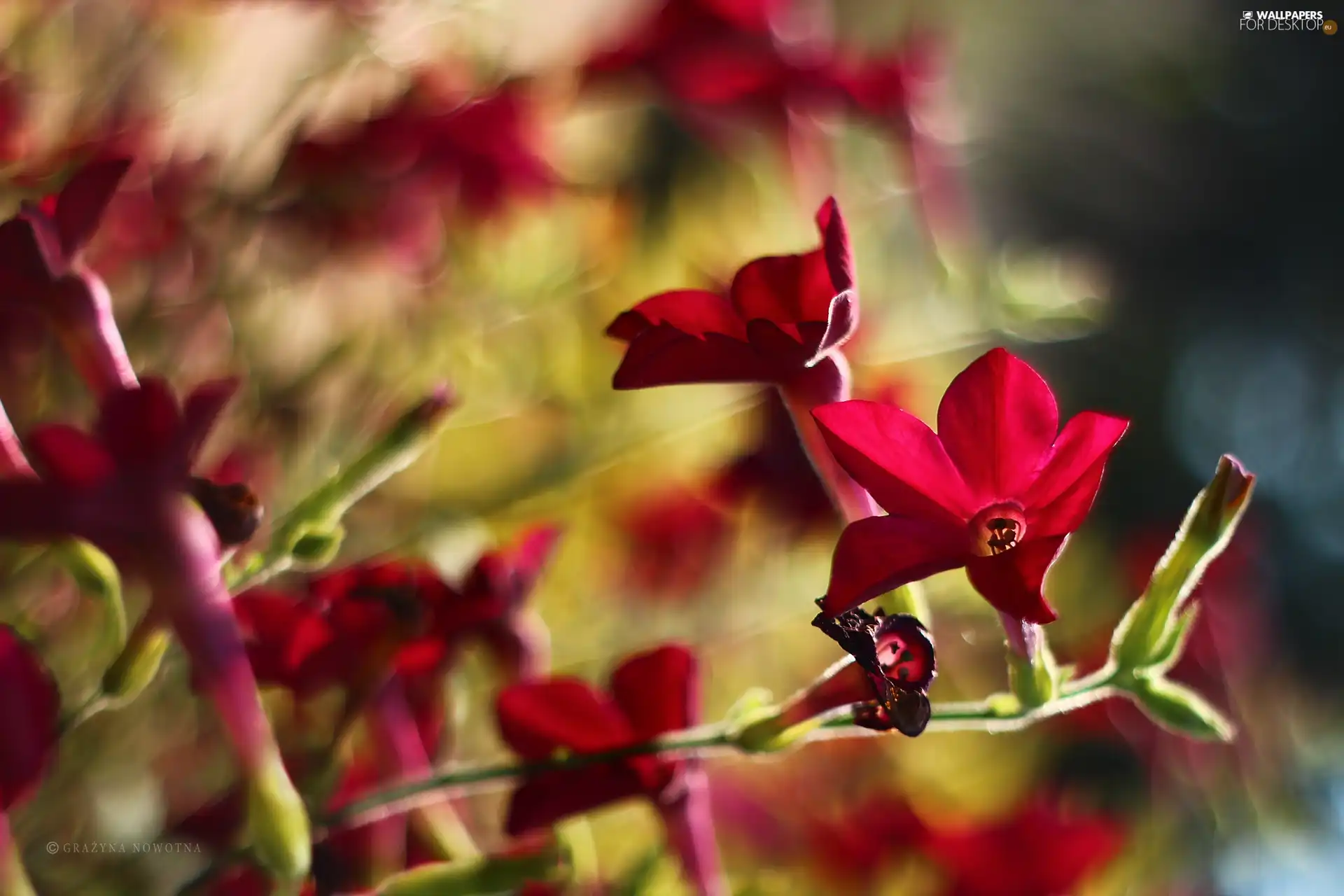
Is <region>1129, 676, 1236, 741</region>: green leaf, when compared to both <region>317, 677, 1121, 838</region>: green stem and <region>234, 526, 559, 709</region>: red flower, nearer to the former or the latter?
<region>317, 677, 1121, 838</region>: green stem

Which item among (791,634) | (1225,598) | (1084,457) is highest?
(1084,457)

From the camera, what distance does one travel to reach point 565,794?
0.75ft

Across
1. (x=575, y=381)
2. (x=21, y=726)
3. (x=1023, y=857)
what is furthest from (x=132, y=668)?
(x=575, y=381)

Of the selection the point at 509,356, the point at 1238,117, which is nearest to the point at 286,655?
the point at 509,356

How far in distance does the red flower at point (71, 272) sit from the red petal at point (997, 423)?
5.9 inches

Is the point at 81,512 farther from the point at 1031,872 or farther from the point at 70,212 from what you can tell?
the point at 1031,872

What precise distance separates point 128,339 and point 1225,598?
1.52ft

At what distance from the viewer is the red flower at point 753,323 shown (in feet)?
0.62

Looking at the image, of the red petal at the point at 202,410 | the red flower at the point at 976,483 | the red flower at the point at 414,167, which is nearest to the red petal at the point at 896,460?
the red flower at the point at 976,483

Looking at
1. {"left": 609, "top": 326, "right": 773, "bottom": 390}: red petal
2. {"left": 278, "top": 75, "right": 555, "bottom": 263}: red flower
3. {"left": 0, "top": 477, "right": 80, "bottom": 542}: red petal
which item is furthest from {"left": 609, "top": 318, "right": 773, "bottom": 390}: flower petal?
{"left": 278, "top": 75, "right": 555, "bottom": 263}: red flower

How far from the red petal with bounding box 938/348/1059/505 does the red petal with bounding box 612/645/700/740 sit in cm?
8

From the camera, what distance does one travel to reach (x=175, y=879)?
0.30 metres

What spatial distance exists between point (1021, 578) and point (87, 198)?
172 mm

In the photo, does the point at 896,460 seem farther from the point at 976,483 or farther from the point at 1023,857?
the point at 1023,857
